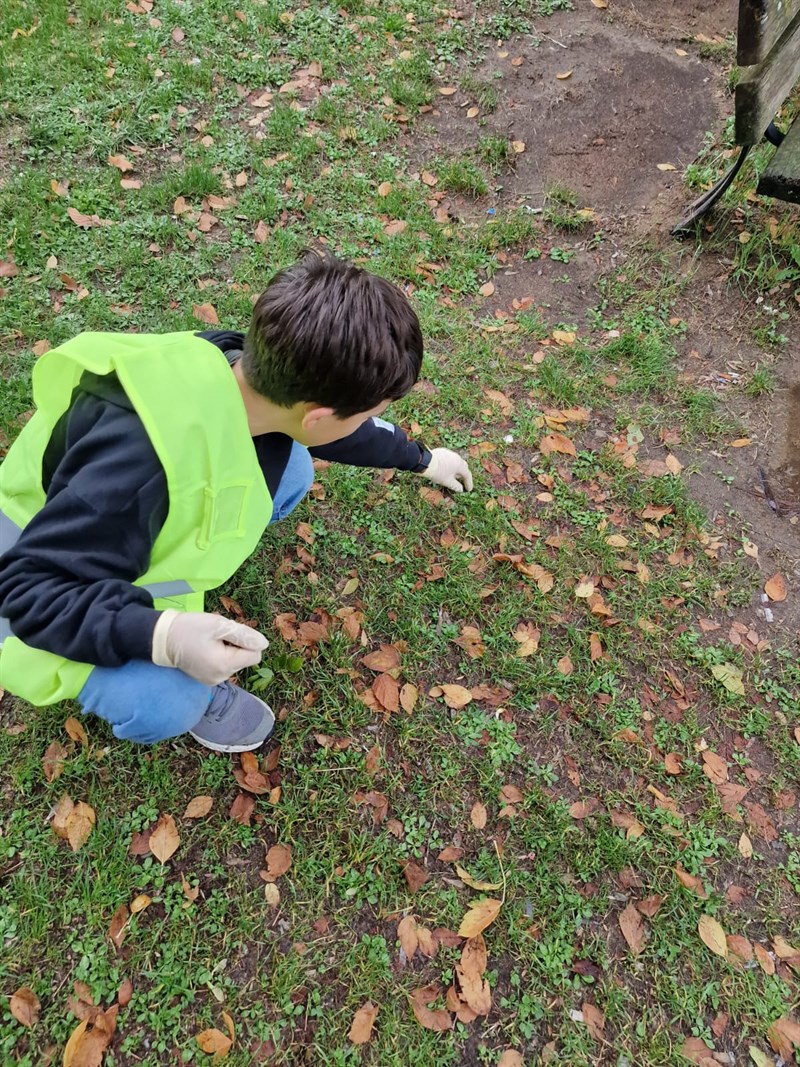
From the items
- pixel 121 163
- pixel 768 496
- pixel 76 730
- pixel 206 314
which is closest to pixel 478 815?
pixel 76 730

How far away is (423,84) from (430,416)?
2677 mm

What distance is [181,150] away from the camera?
4.09 metres

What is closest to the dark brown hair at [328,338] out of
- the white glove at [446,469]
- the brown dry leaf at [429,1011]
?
the white glove at [446,469]

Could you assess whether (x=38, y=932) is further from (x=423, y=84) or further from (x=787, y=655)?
(x=423, y=84)

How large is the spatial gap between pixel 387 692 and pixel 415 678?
12 centimetres

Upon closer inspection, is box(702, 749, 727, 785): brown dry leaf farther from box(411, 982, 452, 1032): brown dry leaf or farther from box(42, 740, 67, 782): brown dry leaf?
box(42, 740, 67, 782): brown dry leaf

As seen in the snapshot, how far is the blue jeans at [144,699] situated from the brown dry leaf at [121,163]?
10.9ft

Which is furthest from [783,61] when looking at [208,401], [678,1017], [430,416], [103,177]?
[678,1017]

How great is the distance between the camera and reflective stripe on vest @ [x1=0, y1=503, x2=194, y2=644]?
1766 mm

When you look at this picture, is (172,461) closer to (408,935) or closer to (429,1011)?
(408,935)

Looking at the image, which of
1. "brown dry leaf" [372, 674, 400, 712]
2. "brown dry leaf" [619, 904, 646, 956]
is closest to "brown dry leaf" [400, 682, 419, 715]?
"brown dry leaf" [372, 674, 400, 712]

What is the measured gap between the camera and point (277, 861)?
2189 millimetres

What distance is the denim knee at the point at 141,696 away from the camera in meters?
1.73

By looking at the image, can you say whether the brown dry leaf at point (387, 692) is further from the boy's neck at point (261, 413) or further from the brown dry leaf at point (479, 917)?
the boy's neck at point (261, 413)
